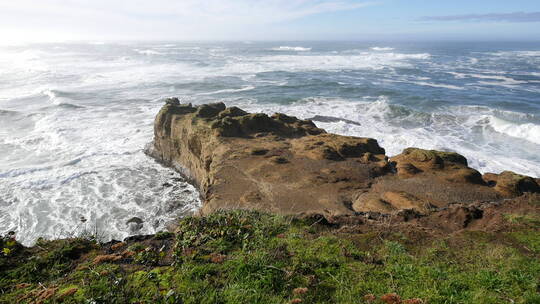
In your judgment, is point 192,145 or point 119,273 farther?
point 192,145

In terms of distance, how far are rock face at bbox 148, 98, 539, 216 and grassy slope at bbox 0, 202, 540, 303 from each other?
255 centimetres

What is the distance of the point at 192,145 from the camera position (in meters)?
14.0

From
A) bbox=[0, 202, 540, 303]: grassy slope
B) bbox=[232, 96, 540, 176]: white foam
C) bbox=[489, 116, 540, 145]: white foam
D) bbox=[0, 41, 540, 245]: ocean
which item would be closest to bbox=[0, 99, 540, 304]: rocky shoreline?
bbox=[0, 202, 540, 303]: grassy slope

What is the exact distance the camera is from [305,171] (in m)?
10.8

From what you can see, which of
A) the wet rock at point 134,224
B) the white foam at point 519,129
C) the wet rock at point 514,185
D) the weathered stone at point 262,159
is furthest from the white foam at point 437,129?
the wet rock at point 134,224

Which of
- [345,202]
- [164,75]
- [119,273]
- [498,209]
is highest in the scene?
[164,75]

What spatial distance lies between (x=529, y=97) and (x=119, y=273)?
37.5 metres

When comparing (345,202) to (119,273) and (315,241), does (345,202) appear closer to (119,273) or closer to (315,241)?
(315,241)

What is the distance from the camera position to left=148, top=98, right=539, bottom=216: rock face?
9.06m

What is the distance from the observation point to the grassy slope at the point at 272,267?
3.48m

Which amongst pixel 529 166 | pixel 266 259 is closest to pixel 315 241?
pixel 266 259

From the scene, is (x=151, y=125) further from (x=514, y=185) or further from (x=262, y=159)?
(x=514, y=185)

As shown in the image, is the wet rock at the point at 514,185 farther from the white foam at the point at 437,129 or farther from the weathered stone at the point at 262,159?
the white foam at the point at 437,129

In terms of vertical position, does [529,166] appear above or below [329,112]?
below
